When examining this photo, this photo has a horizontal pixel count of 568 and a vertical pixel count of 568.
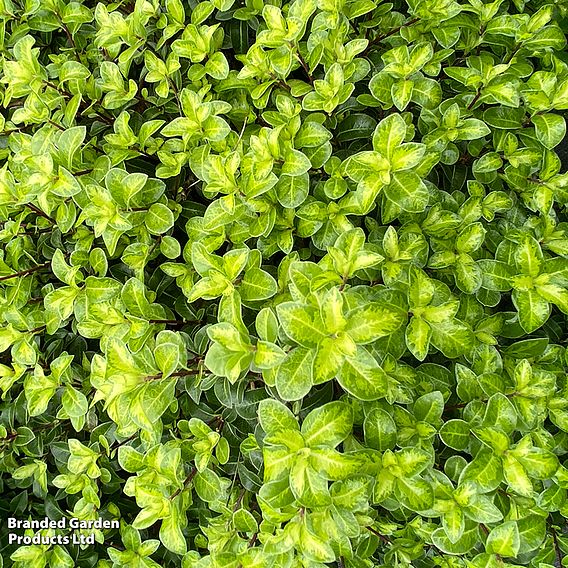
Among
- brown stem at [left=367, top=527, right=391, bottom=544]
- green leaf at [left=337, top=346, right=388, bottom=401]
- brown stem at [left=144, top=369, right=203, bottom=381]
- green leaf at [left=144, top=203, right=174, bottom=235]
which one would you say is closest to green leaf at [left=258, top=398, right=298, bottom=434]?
green leaf at [left=337, top=346, right=388, bottom=401]

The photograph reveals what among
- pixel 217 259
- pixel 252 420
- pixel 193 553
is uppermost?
pixel 217 259

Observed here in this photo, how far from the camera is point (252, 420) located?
1500 millimetres

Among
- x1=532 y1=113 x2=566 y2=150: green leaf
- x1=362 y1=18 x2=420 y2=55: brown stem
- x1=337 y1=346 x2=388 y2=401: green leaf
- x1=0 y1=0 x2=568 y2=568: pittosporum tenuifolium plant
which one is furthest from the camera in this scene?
x1=362 y1=18 x2=420 y2=55: brown stem

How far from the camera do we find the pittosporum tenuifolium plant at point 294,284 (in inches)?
46.1

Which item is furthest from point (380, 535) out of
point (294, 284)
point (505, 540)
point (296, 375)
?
point (294, 284)

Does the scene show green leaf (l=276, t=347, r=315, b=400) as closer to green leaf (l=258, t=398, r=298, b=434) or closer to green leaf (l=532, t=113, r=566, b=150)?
green leaf (l=258, t=398, r=298, b=434)

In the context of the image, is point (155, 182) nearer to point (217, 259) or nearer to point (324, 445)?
point (217, 259)

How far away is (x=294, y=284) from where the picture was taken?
119 cm

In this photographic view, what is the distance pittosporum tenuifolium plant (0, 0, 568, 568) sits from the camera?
1.17 metres

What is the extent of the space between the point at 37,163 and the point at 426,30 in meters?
1.01

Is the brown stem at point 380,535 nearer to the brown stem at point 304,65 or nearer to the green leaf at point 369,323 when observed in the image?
the green leaf at point 369,323

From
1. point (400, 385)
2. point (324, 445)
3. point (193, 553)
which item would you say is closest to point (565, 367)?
point (400, 385)

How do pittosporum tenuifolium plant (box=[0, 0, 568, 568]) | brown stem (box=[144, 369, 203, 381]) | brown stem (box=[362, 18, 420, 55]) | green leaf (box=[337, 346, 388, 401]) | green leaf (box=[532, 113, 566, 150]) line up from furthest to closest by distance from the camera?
brown stem (box=[362, 18, 420, 55]), green leaf (box=[532, 113, 566, 150]), brown stem (box=[144, 369, 203, 381]), pittosporum tenuifolium plant (box=[0, 0, 568, 568]), green leaf (box=[337, 346, 388, 401])

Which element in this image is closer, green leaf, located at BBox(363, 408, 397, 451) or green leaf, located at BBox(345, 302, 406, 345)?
green leaf, located at BBox(345, 302, 406, 345)
